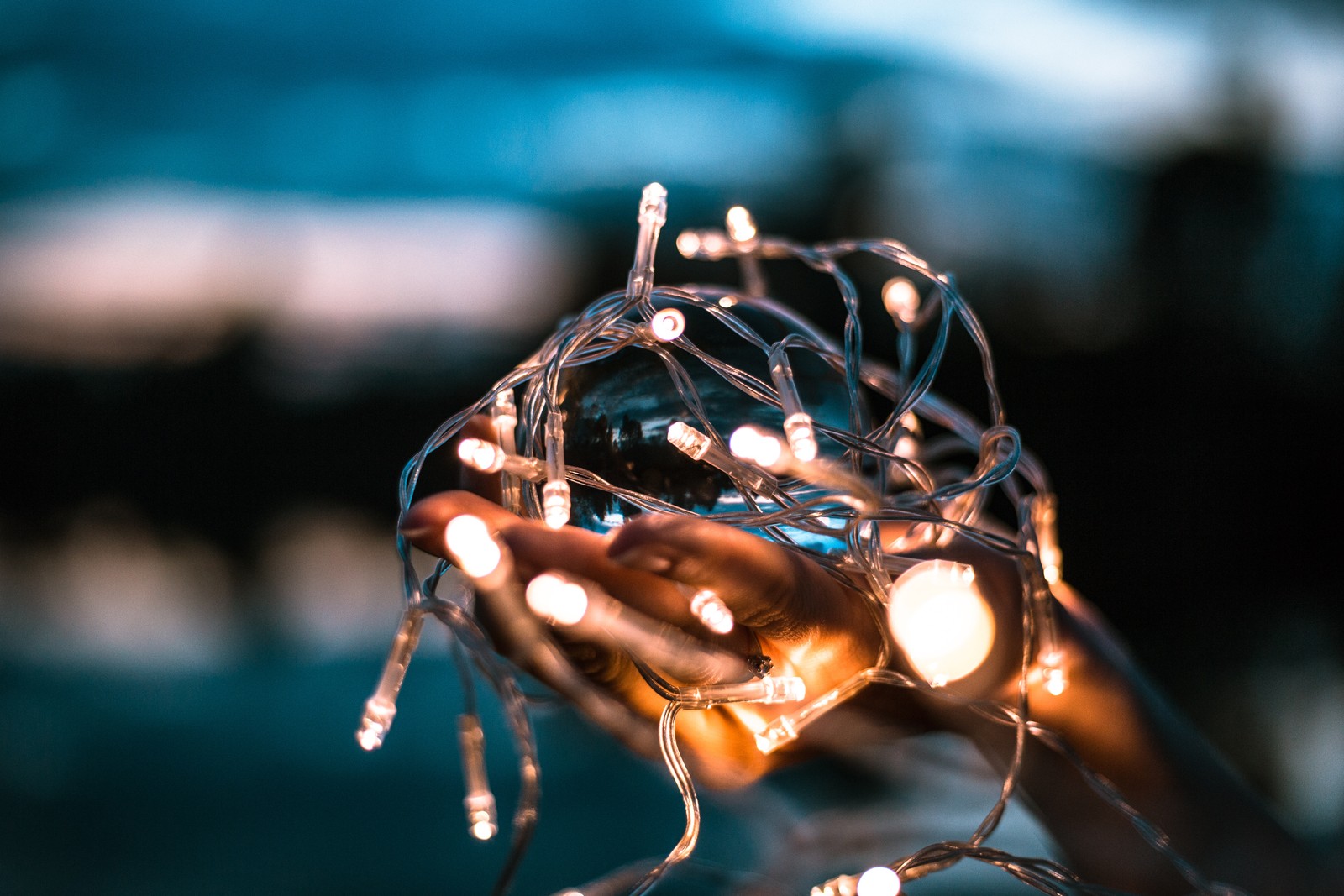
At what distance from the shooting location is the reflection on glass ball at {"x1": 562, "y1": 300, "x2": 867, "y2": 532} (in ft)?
1.11

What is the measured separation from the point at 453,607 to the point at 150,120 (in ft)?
9.23

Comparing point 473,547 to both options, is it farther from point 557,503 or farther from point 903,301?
point 903,301

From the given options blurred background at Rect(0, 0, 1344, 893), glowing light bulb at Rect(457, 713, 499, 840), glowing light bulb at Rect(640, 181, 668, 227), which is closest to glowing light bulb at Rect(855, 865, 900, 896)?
glowing light bulb at Rect(457, 713, 499, 840)

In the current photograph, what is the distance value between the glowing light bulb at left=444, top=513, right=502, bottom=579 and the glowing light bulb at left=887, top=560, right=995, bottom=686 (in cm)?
13

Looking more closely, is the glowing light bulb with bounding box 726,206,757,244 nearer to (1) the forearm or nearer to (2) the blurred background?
(1) the forearm

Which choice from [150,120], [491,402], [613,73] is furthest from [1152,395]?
[150,120]

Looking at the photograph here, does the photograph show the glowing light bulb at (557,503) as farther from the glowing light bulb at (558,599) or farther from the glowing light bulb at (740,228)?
the glowing light bulb at (740,228)

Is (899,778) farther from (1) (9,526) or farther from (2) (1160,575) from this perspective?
(1) (9,526)

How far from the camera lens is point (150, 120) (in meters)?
2.61

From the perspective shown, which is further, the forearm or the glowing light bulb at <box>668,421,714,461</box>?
the forearm

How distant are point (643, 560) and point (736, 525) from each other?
0.22 ft

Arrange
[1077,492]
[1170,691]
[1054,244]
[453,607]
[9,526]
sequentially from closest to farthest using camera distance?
[453,607] → [1170,691] → [1077,492] → [1054,244] → [9,526]

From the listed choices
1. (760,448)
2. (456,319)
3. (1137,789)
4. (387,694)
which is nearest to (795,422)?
(760,448)

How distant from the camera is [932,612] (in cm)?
32
